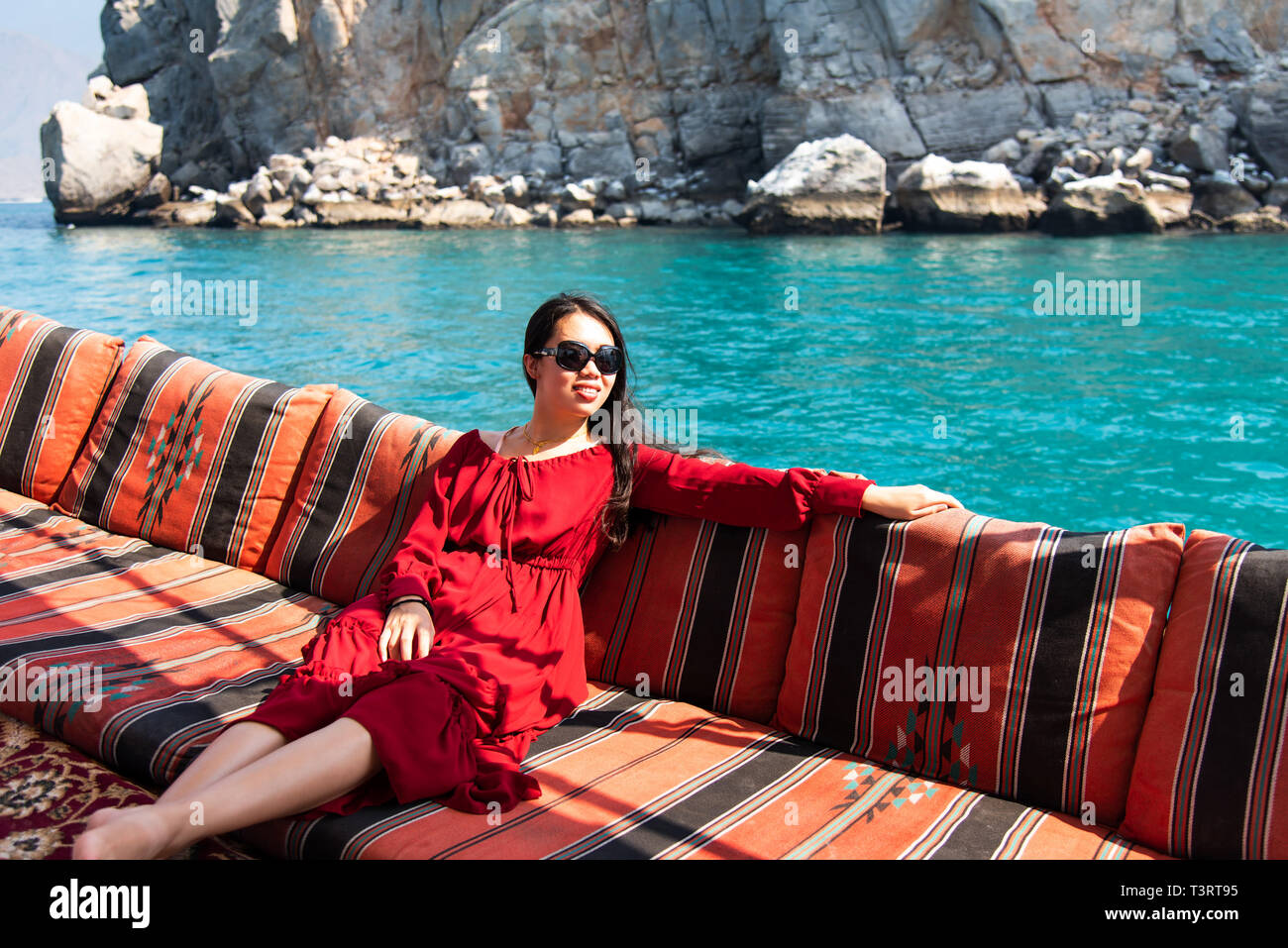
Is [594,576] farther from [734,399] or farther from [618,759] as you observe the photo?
[734,399]

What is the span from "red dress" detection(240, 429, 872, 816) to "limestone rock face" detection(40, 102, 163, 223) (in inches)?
1476

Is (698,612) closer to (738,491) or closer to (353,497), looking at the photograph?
(738,491)

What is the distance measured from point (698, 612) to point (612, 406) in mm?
681

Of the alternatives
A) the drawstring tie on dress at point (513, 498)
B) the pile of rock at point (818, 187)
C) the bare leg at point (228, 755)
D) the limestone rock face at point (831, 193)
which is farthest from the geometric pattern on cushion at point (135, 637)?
the pile of rock at point (818, 187)

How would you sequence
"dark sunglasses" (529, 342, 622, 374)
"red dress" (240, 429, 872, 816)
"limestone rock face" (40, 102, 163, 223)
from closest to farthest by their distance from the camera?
"red dress" (240, 429, 872, 816) → "dark sunglasses" (529, 342, 622, 374) → "limestone rock face" (40, 102, 163, 223)

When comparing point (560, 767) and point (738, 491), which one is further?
point (738, 491)

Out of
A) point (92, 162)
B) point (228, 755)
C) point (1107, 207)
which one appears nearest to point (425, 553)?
point (228, 755)

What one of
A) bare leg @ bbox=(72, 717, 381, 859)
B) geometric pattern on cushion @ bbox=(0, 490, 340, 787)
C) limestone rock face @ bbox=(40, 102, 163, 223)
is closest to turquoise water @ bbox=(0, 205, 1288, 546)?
geometric pattern on cushion @ bbox=(0, 490, 340, 787)

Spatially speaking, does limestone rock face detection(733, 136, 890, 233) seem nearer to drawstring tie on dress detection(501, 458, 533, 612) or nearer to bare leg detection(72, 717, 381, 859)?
drawstring tie on dress detection(501, 458, 533, 612)

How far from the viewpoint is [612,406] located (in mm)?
3094

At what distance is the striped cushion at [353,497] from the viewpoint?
3.51 meters

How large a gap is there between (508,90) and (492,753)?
1410 inches

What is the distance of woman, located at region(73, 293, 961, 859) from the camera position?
216cm
